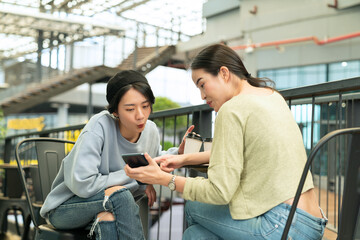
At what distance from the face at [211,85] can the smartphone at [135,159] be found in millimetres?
324

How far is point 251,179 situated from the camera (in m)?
1.18

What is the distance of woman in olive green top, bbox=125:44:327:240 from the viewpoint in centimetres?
114

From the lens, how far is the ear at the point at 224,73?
132 cm

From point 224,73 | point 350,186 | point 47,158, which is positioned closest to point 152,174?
point 224,73

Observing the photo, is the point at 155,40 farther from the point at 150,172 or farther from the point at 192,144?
the point at 150,172

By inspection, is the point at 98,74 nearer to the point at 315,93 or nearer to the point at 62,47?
the point at 62,47

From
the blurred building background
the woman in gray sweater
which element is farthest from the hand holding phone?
the blurred building background

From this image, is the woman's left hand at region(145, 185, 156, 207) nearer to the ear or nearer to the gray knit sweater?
the gray knit sweater

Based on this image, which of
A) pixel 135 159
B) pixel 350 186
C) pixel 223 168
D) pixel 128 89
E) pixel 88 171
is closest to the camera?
pixel 350 186

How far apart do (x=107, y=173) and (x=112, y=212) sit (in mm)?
182

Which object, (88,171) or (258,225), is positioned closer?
(258,225)

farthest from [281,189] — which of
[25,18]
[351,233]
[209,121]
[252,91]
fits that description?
[25,18]

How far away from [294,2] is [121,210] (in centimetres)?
1206

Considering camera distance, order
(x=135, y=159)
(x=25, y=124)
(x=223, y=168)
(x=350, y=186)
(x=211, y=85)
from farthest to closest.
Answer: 1. (x=25, y=124)
2. (x=211, y=85)
3. (x=135, y=159)
4. (x=223, y=168)
5. (x=350, y=186)
